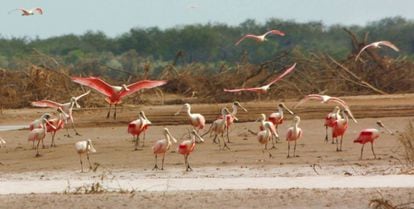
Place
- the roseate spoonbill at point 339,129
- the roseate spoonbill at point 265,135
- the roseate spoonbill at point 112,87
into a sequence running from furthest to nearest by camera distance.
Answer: the roseate spoonbill at point 112,87, the roseate spoonbill at point 339,129, the roseate spoonbill at point 265,135

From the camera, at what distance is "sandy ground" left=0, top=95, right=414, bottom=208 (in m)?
13.2

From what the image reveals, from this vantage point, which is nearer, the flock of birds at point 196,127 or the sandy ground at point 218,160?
the sandy ground at point 218,160

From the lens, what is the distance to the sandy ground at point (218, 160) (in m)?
13.2

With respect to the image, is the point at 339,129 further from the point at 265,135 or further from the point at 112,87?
the point at 112,87

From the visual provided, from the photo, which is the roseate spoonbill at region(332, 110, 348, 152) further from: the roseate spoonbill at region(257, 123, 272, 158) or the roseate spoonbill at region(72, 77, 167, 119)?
the roseate spoonbill at region(72, 77, 167, 119)

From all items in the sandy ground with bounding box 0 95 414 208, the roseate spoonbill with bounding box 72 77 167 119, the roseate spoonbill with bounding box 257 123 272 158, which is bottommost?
the sandy ground with bounding box 0 95 414 208

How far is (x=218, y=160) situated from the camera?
1844cm

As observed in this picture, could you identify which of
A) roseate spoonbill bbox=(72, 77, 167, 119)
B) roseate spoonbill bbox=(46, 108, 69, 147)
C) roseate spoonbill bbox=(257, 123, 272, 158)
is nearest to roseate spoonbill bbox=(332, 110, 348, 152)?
roseate spoonbill bbox=(257, 123, 272, 158)

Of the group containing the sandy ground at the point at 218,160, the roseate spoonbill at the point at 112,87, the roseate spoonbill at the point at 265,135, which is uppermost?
the roseate spoonbill at the point at 112,87

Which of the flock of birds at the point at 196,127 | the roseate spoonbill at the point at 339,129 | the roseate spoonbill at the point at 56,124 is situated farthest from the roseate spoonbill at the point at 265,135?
the roseate spoonbill at the point at 56,124

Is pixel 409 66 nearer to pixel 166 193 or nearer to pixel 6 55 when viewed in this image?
pixel 166 193

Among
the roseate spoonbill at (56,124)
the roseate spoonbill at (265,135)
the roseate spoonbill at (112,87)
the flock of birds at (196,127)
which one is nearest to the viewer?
the flock of birds at (196,127)

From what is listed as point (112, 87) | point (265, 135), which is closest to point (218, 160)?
point (265, 135)

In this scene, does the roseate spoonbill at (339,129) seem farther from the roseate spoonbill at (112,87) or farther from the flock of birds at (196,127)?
the roseate spoonbill at (112,87)
